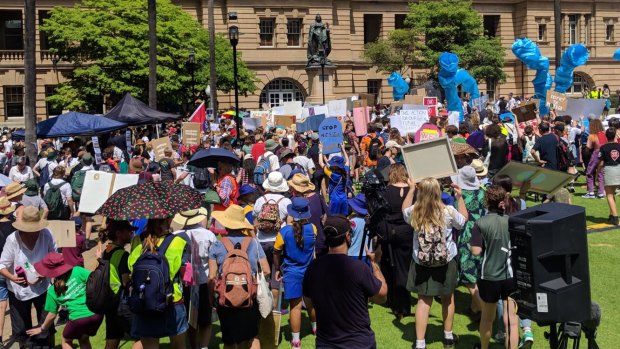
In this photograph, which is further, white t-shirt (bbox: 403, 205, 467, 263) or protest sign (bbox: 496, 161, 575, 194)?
protest sign (bbox: 496, 161, 575, 194)

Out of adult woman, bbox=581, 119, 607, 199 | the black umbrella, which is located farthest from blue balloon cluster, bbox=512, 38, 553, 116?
the black umbrella

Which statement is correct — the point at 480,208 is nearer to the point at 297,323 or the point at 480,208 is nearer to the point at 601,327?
the point at 601,327

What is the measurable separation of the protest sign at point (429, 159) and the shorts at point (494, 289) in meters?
1.29

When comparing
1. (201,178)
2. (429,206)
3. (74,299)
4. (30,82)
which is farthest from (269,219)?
(30,82)

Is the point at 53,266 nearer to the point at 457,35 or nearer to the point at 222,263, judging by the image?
the point at 222,263

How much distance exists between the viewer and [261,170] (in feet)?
43.1

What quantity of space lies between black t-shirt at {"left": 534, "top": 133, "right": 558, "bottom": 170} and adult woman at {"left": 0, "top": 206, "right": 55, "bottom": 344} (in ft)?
31.7

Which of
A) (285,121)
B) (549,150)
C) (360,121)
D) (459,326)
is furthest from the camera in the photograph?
(285,121)

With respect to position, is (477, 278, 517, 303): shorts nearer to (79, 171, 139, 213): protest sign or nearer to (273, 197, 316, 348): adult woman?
(273, 197, 316, 348): adult woman

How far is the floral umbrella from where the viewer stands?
19.3 feet

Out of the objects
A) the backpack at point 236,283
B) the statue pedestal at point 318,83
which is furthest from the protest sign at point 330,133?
the statue pedestal at point 318,83

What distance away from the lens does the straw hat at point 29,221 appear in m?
7.00

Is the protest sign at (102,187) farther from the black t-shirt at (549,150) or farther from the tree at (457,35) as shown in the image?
the tree at (457,35)

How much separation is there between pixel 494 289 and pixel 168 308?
3.02 metres
